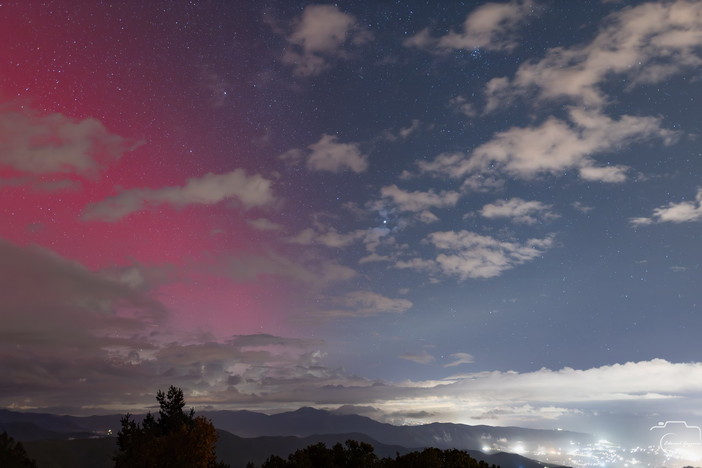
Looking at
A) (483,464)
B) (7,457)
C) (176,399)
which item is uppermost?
(176,399)

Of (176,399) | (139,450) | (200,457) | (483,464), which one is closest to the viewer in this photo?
(139,450)

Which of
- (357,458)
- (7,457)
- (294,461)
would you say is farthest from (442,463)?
(7,457)

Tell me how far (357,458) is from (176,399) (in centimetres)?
2062

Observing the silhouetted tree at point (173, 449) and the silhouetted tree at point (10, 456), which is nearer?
the silhouetted tree at point (173, 449)

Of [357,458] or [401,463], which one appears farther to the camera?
[357,458]

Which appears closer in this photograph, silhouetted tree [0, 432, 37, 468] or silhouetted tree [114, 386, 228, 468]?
silhouetted tree [114, 386, 228, 468]

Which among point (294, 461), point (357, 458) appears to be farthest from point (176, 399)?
point (357, 458)

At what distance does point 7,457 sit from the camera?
4097 cm

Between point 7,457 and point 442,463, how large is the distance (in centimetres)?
3838

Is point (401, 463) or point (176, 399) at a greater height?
point (176, 399)

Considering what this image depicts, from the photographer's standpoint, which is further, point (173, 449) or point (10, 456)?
point (10, 456)

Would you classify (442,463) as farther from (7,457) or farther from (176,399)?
(7,457)

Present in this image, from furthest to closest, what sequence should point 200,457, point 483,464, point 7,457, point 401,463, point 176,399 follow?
1. point 176,399
2. point 483,464
3. point 401,463
4. point 7,457
5. point 200,457

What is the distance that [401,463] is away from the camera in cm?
4438
